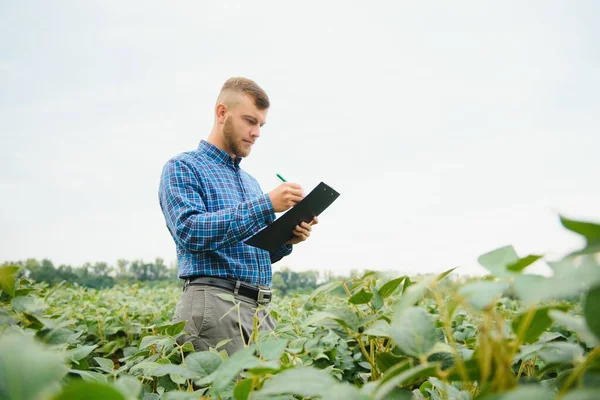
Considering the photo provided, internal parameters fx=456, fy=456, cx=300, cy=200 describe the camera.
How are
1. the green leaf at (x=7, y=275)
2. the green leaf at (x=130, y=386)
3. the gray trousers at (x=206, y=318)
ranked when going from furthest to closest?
the gray trousers at (x=206, y=318) → the green leaf at (x=7, y=275) → the green leaf at (x=130, y=386)

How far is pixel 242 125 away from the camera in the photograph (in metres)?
2.53

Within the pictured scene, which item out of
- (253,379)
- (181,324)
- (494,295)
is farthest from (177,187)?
(494,295)

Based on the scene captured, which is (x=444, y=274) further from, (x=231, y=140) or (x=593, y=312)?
(x=231, y=140)

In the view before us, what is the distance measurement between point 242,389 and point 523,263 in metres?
0.35

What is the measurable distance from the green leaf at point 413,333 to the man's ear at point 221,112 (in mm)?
2201

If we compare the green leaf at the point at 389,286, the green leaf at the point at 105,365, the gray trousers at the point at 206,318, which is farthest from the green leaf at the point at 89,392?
the gray trousers at the point at 206,318

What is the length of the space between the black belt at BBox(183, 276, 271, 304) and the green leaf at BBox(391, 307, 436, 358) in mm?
1744

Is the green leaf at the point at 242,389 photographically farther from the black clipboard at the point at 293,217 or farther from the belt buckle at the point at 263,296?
the belt buckle at the point at 263,296

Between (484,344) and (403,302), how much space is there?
0.34 feet

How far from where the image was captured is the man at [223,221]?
199 cm

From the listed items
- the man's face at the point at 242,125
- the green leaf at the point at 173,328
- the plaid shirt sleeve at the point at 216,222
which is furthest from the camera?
the man's face at the point at 242,125

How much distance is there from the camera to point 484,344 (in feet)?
1.39

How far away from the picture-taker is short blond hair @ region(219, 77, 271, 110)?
2.56 meters

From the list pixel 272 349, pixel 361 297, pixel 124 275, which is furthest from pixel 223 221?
pixel 124 275
